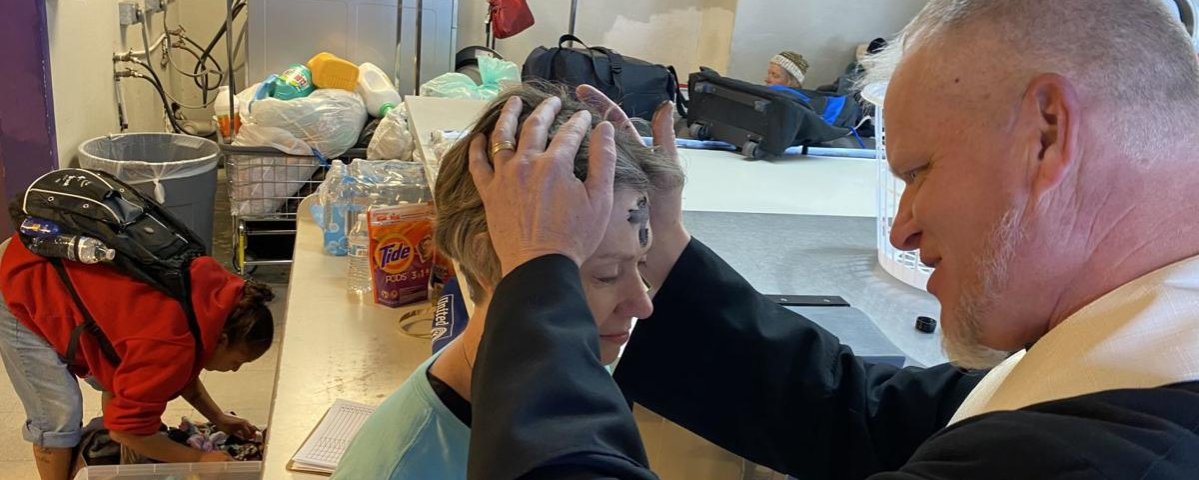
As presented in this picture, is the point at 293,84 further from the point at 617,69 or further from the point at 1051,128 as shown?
the point at 1051,128

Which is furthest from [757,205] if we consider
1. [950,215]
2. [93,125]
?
[93,125]

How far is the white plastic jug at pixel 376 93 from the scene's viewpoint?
3324mm

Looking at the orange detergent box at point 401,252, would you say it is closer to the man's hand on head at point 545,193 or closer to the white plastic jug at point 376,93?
the man's hand on head at point 545,193

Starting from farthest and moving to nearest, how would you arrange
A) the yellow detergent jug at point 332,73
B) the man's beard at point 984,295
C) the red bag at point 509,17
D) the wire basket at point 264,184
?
1. the red bag at point 509,17
2. the yellow detergent jug at point 332,73
3. the wire basket at point 264,184
4. the man's beard at point 984,295

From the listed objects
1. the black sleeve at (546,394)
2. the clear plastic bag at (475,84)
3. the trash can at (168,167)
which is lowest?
the trash can at (168,167)

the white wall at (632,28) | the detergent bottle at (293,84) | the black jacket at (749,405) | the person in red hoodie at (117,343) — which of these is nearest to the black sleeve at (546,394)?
the black jacket at (749,405)

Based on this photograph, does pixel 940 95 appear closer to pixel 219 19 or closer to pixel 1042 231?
pixel 1042 231

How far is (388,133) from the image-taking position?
2684 mm

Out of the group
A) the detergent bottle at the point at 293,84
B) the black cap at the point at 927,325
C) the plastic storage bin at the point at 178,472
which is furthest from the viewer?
the detergent bottle at the point at 293,84

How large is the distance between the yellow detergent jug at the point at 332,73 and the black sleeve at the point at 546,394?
9.21 ft

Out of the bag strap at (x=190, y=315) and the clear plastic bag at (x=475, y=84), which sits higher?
the clear plastic bag at (x=475, y=84)

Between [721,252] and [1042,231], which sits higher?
[1042,231]

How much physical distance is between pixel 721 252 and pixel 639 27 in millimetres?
3267

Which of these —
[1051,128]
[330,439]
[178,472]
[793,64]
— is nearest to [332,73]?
[793,64]
